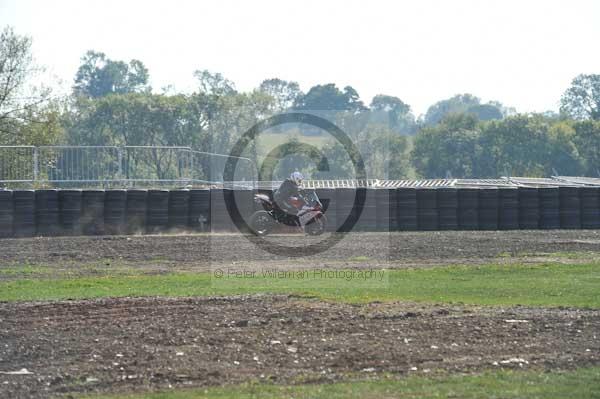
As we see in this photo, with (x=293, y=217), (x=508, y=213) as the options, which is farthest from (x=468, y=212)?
(x=293, y=217)

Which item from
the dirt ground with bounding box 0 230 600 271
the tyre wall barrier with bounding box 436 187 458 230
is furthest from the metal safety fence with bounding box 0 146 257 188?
the tyre wall barrier with bounding box 436 187 458 230

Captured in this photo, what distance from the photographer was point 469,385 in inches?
367

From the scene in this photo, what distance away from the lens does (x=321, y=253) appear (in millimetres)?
22578

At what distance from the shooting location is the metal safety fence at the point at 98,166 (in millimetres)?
30422

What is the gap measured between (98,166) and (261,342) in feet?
69.3

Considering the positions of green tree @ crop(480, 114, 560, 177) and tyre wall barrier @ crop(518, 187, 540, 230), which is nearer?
tyre wall barrier @ crop(518, 187, 540, 230)

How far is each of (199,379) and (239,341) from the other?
1.77 m

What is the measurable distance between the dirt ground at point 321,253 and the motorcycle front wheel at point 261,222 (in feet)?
2.61

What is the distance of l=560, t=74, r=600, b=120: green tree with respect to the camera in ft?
407

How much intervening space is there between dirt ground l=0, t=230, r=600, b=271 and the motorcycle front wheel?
80cm

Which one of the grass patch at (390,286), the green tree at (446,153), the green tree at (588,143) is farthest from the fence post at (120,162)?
the green tree at (588,143)

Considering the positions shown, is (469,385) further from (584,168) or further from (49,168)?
(584,168)

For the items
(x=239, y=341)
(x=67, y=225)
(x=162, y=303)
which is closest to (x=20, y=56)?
(x=67, y=225)

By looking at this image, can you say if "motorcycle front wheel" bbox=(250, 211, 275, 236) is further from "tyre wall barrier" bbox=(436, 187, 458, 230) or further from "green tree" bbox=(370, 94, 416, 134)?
"green tree" bbox=(370, 94, 416, 134)
